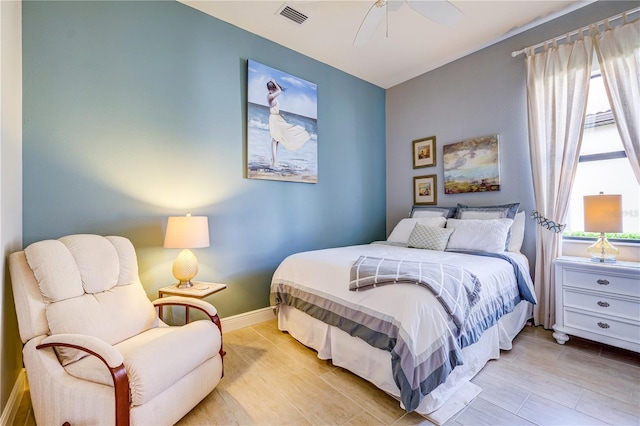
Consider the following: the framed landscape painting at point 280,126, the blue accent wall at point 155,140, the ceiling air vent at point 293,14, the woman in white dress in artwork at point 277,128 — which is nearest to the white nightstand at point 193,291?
the blue accent wall at point 155,140

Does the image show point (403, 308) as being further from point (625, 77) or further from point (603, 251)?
point (625, 77)

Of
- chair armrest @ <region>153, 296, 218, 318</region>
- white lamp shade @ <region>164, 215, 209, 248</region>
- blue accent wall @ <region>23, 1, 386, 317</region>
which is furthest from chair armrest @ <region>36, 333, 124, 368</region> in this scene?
blue accent wall @ <region>23, 1, 386, 317</region>

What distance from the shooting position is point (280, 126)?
320cm

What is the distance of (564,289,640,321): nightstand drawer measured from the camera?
2097 millimetres

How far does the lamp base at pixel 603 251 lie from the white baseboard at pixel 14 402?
4.08 m

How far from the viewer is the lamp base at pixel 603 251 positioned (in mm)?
2314

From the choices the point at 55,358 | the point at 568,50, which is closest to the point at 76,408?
the point at 55,358

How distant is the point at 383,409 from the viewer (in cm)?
165

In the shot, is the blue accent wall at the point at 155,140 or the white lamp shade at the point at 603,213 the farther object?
the white lamp shade at the point at 603,213

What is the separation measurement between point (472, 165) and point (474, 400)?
2.64 m

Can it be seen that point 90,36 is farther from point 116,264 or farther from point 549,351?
point 549,351

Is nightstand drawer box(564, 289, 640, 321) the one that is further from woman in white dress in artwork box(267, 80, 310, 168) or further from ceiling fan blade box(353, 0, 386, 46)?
woman in white dress in artwork box(267, 80, 310, 168)

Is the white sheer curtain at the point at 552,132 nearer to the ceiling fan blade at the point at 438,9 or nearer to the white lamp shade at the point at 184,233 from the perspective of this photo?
the ceiling fan blade at the point at 438,9

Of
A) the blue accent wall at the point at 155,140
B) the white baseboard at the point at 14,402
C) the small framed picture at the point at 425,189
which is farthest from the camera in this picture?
the small framed picture at the point at 425,189
